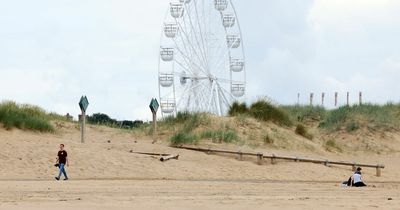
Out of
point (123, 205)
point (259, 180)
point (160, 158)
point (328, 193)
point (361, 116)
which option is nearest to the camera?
point (123, 205)

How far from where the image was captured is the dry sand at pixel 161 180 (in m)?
16.3

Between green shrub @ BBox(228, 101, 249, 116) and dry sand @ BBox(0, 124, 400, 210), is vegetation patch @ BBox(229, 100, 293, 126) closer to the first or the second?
green shrub @ BBox(228, 101, 249, 116)

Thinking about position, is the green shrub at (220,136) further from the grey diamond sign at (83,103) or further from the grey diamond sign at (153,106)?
the grey diamond sign at (83,103)

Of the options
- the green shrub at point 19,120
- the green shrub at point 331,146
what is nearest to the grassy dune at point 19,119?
the green shrub at point 19,120

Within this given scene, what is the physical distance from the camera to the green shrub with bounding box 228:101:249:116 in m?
38.8

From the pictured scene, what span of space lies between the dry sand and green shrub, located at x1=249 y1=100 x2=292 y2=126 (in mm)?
3763

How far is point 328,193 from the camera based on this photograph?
20.3 meters

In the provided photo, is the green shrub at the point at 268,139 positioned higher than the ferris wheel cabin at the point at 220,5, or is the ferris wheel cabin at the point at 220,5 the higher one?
the ferris wheel cabin at the point at 220,5

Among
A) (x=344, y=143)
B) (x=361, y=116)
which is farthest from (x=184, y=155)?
(x=361, y=116)

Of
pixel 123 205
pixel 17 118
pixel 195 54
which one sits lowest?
pixel 123 205

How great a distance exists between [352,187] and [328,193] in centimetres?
352

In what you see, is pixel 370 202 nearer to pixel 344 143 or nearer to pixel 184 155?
pixel 184 155

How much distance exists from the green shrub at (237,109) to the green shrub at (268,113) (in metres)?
0.32

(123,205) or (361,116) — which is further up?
(361,116)
